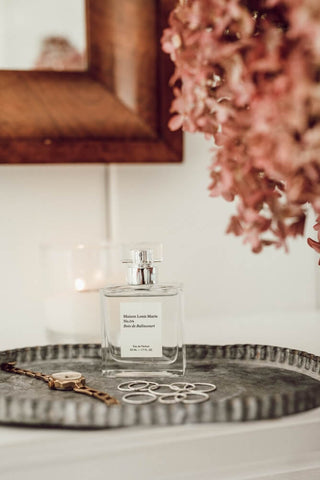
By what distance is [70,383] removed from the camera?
0.45 m

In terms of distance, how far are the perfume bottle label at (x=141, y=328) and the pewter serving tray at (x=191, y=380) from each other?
27 mm

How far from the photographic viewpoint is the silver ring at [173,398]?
41cm

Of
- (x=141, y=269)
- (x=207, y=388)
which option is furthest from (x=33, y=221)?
(x=207, y=388)

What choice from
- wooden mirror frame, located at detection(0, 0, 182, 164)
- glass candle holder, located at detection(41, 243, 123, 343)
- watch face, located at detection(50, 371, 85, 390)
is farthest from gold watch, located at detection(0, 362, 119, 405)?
wooden mirror frame, located at detection(0, 0, 182, 164)

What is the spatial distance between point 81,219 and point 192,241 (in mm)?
137

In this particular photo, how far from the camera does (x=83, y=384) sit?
0.46 meters

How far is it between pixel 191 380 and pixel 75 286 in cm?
21

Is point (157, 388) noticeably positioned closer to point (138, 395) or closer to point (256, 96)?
point (138, 395)

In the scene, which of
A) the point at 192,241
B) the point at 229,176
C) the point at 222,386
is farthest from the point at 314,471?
the point at 192,241

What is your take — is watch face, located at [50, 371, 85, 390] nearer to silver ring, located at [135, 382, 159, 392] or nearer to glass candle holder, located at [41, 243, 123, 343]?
silver ring, located at [135, 382, 159, 392]

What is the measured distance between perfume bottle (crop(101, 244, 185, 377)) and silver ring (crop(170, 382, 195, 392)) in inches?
1.5

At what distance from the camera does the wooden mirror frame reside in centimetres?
66

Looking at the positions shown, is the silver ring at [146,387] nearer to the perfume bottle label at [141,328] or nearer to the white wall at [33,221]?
the perfume bottle label at [141,328]

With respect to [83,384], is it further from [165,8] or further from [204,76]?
[165,8]
